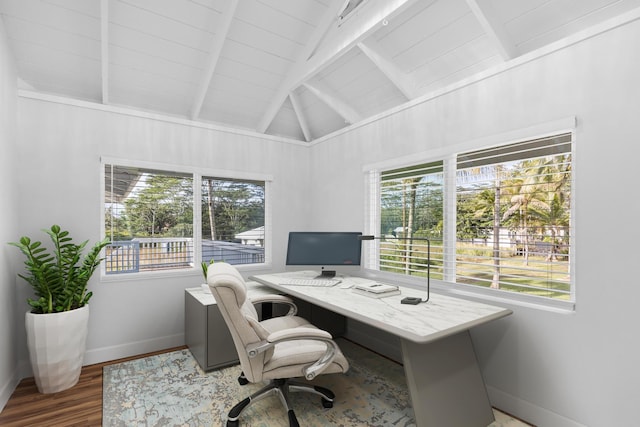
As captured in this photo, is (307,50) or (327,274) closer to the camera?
(307,50)

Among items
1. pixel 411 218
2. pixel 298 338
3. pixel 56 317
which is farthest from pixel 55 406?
pixel 411 218

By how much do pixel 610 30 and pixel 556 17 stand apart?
1.05ft

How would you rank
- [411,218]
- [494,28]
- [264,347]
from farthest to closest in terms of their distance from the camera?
1. [411,218]
2. [494,28]
3. [264,347]

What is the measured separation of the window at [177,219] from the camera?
3080 mm

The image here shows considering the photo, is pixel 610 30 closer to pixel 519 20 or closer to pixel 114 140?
pixel 519 20

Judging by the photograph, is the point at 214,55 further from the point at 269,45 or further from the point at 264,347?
the point at 264,347

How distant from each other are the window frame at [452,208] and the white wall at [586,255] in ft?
0.16

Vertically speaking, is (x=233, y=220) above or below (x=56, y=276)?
above

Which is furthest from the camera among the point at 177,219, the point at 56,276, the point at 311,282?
the point at 177,219

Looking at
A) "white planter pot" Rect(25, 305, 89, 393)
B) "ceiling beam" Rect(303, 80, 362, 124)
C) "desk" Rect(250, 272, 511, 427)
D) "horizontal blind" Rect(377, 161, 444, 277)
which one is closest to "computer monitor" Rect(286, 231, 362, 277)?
"horizontal blind" Rect(377, 161, 444, 277)

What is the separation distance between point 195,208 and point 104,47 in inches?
63.3

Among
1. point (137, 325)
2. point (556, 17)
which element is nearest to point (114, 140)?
point (137, 325)

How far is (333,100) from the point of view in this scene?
11.1 ft

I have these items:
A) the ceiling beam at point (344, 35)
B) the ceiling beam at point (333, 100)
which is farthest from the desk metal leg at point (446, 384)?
the ceiling beam at point (333, 100)
